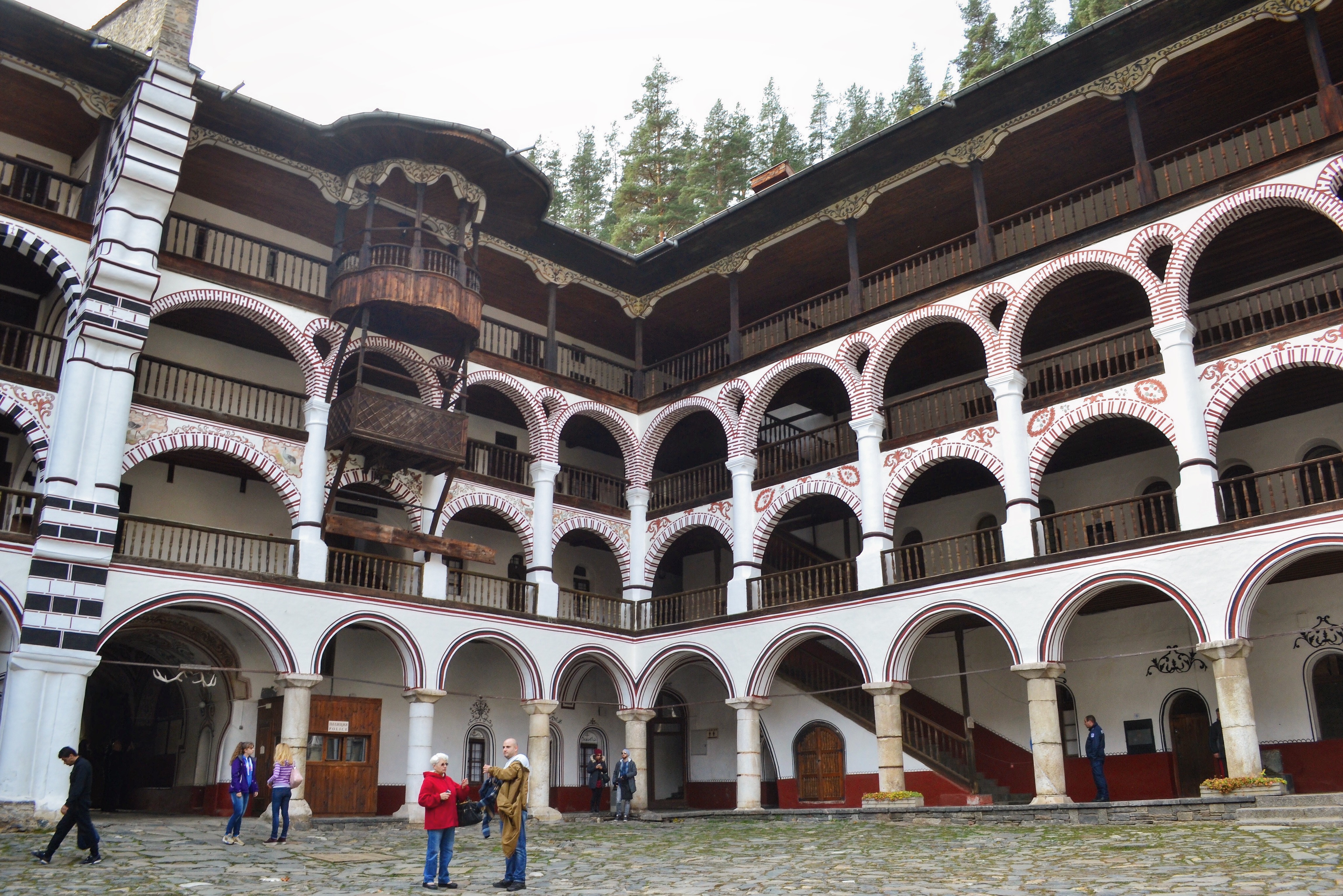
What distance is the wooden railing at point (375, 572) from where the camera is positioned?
18.3m

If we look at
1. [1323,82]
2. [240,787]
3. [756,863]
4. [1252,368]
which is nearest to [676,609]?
[240,787]

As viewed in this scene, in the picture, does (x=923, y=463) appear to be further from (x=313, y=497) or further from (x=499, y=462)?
(x=313, y=497)

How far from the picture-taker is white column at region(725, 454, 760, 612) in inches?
804

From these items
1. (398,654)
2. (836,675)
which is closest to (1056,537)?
(836,675)

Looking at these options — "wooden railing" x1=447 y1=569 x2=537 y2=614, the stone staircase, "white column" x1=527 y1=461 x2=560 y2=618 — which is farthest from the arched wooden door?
the stone staircase

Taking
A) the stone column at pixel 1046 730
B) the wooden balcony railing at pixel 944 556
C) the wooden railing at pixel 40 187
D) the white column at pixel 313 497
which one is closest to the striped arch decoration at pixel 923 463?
the wooden balcony railing at pixel 944 556

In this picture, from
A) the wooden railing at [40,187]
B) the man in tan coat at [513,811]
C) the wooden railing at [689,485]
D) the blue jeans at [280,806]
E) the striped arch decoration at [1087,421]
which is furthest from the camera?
the wooden railing at [689,485]

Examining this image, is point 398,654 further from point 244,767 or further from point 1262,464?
point 1262,464

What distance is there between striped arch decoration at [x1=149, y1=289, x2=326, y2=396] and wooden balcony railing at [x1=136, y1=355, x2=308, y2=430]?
0.43 meters

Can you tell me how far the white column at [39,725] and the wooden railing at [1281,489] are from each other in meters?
15.4

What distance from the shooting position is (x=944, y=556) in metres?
21.6

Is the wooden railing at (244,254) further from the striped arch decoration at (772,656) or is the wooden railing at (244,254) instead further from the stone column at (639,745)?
the striped arch decoration at (772,656)

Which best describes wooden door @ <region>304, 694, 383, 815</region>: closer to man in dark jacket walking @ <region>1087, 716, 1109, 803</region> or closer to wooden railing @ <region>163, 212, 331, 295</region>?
wooden railing @ <region>163, 212, 331, 295</region>

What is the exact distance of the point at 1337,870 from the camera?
805 cm
